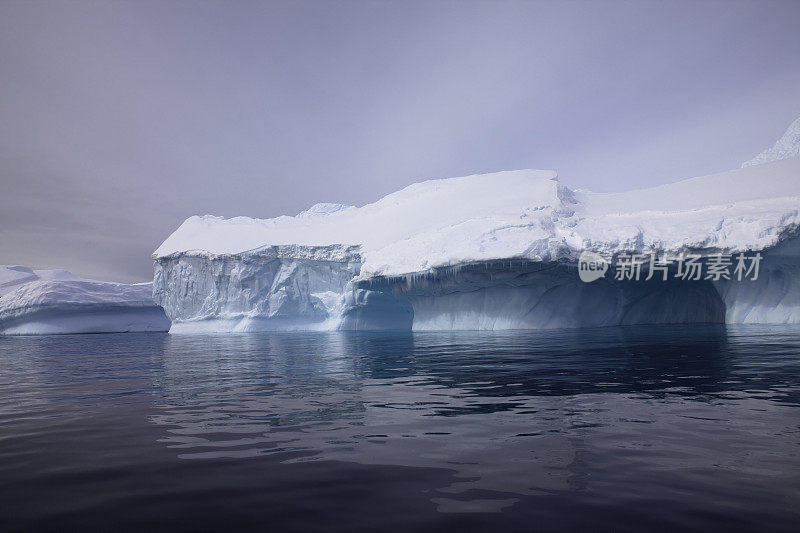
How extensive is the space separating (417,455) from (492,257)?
21171 millimetres

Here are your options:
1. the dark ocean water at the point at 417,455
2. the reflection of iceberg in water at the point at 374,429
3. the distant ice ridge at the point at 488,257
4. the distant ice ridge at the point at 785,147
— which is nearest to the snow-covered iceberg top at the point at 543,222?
the distant ice ridge at the point at 488,257

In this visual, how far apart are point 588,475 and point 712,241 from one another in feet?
79.3

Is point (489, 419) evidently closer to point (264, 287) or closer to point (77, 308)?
point (264, 287)

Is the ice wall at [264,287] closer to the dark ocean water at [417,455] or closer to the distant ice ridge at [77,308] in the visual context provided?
the distant ice ridge at [77,308]

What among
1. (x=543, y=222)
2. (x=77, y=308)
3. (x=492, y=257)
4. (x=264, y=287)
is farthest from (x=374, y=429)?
(x=77, y=308)

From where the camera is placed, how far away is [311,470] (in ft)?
11.6

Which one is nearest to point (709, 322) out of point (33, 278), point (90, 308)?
point (90, 308)

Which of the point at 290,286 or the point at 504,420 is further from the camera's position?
the point at 290,286

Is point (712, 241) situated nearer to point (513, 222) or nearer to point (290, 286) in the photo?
point (513, 222)

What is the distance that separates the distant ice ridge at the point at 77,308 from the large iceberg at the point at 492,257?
46.4 feet

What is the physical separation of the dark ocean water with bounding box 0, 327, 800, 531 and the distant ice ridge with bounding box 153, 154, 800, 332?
692 inches

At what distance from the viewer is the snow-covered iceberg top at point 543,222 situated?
23.2m

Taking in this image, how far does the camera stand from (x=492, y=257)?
24359mm

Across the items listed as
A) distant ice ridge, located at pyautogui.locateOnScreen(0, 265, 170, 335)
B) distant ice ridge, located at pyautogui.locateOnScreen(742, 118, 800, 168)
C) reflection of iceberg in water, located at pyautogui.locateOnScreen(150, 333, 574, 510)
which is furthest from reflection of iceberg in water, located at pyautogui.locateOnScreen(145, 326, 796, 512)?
distant ice ridge, located at pyautogui.locateOnScreen(742, 118, 800, 168)
